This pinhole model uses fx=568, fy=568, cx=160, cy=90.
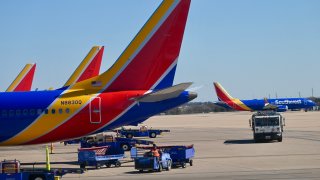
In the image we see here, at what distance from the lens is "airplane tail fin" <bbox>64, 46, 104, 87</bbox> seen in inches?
2079

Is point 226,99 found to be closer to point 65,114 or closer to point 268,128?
point 268,128

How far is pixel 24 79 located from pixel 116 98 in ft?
108

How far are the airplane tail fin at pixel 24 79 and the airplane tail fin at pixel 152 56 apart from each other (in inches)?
1190

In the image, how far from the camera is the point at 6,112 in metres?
32.2

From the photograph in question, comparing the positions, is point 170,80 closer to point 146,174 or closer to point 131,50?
point 131,50

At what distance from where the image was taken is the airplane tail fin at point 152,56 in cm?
3200

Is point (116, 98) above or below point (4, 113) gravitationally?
above

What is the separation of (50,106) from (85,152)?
12.6 feet

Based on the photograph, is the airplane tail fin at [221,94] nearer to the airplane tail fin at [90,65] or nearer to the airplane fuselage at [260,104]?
the airplane fuselage at [260,104]

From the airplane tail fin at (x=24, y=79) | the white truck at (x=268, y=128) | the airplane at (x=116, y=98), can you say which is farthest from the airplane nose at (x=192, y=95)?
the airplane tail fin at (x=24, y=79)

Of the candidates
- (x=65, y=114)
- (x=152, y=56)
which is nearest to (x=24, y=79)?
(x=65, y=114)

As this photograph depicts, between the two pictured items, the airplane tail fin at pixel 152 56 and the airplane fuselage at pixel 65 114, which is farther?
the airplane tail fin at pixel 152 56

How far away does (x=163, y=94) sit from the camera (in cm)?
3073

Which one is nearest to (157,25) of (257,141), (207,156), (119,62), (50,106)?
(119,62)
